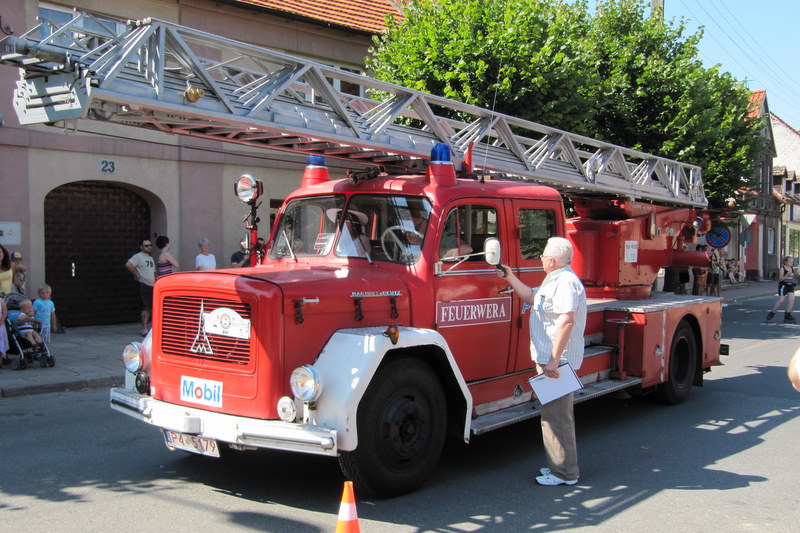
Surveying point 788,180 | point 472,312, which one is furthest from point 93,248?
point 788,180

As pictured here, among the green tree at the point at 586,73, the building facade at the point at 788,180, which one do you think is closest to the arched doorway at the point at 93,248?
the green tree at the point at 586,73

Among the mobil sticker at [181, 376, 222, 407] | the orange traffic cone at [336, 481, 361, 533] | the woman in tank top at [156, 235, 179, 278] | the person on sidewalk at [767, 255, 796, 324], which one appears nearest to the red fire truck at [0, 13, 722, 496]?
the mobil sticker at [181, 376, 222, 407]

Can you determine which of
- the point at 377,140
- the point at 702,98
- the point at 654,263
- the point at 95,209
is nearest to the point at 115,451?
the point at 377,140

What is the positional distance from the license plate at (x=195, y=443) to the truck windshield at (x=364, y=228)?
1.80 meters

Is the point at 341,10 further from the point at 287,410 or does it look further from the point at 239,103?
the point at 287,410

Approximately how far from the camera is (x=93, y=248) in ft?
46.5

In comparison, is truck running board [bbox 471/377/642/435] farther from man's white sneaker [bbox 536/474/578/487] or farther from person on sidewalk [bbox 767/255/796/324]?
person on sidewalk [bbox 767/255/796/324]

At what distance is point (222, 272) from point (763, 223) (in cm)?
4775

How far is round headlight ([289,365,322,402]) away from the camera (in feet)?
14.5

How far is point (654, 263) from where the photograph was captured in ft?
30.6

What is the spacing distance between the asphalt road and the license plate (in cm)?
39

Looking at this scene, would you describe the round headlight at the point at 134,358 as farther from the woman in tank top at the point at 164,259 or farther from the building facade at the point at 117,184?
the woman in tank top at the point at 164,259

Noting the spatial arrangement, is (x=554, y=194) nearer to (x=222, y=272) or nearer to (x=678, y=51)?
(x=222, y=272)

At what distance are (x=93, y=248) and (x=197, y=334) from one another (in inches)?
403
